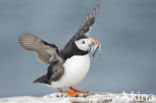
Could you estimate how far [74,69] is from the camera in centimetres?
997

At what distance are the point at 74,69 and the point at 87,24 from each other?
2152mm

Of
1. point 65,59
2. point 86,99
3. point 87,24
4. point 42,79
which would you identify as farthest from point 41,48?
point 87,24

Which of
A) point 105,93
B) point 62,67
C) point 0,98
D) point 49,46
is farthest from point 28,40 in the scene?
point 105,93

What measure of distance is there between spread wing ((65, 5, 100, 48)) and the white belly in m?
1.32

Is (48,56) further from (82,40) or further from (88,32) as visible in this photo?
(88,32)

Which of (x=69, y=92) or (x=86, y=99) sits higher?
(x=69, y=92)

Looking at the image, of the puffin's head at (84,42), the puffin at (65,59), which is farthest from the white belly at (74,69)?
the puffin's head at (84,42)

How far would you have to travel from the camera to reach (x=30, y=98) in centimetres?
1005

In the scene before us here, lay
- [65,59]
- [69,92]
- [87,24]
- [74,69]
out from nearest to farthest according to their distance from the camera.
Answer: [74,69]
[65,59]
[69,92]
[87,24]

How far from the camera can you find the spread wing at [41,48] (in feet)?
31.3

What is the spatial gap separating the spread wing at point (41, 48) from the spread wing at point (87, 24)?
47.9 inches

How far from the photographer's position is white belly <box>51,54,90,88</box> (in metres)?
9.98

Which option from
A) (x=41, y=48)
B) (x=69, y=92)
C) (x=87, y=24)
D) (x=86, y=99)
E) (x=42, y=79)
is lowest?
(x=86, y=99)

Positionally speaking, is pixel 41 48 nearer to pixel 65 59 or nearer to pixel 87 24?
pixel 65 59
